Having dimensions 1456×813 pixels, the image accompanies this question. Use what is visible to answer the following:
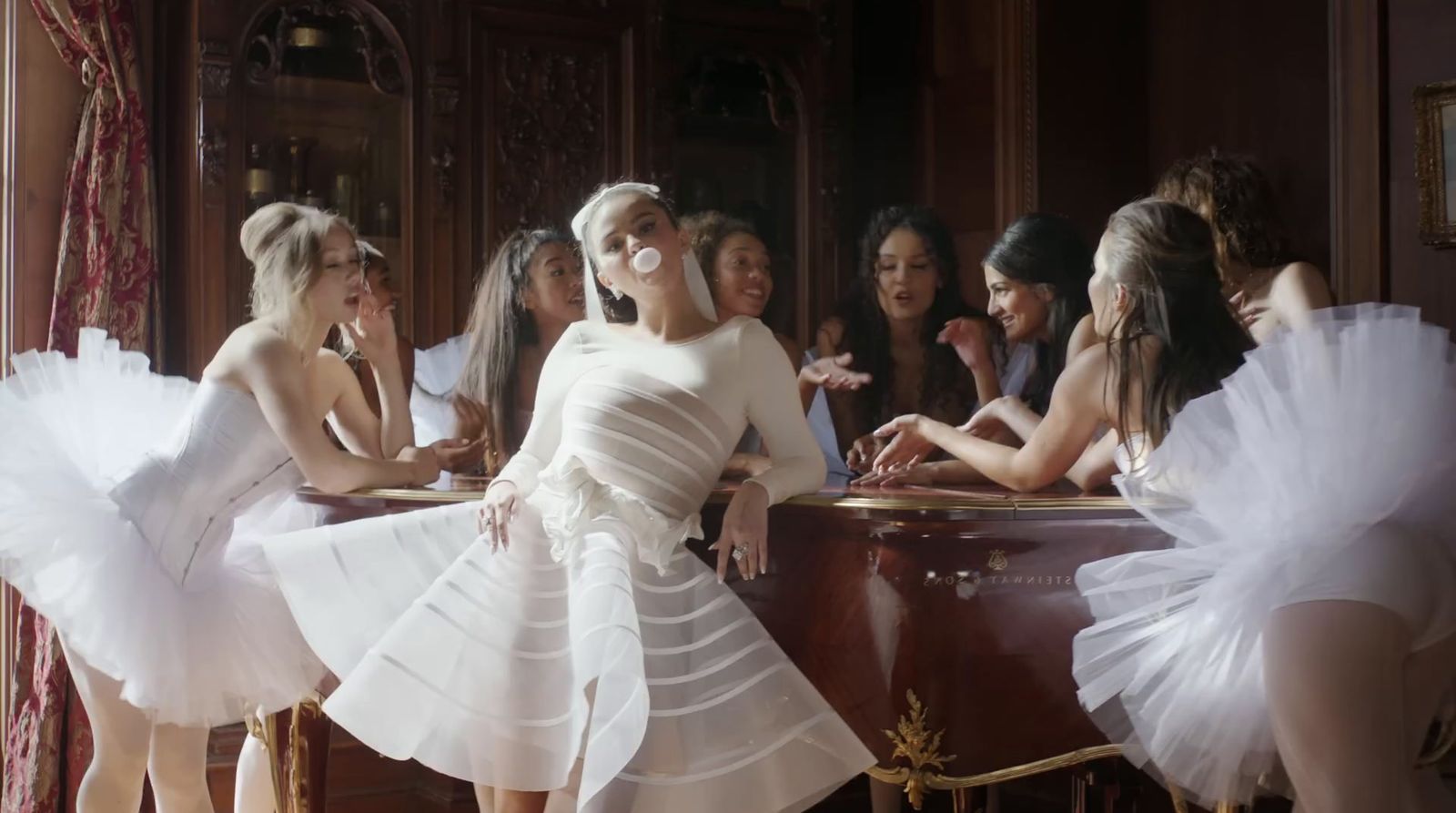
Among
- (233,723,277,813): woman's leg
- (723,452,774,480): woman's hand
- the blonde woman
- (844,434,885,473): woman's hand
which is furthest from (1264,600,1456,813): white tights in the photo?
(233,723,277,813): woman's leg

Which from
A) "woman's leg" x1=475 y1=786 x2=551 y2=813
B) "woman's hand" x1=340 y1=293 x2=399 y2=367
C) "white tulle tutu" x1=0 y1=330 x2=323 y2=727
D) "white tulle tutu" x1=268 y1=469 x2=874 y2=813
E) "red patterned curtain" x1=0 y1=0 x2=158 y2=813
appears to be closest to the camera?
"white tulle tutu" x1=268 y1=469 x2=874 y2=813

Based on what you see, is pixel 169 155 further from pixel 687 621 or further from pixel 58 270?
pixel 687 621

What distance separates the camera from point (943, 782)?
2551mm

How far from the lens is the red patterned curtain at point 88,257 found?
13.8 feet

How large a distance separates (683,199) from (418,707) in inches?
123

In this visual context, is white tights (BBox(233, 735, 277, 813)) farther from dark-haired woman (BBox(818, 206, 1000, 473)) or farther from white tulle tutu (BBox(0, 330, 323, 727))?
dark-haired woman (BBox(818, 206, 1000, 473))

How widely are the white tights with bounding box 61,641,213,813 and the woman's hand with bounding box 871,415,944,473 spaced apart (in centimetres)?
168

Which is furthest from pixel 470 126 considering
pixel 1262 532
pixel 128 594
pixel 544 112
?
pixel 1262 532

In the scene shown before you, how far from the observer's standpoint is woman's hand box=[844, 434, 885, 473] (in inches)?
126

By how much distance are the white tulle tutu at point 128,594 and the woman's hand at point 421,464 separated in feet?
0.87

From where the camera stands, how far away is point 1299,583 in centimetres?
225

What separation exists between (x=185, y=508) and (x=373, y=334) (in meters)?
0.65

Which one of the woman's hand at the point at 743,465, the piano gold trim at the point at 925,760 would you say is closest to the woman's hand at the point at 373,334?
the woman's hand at the point at 743,465

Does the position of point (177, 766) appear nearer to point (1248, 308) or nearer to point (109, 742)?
point (109, 742)
